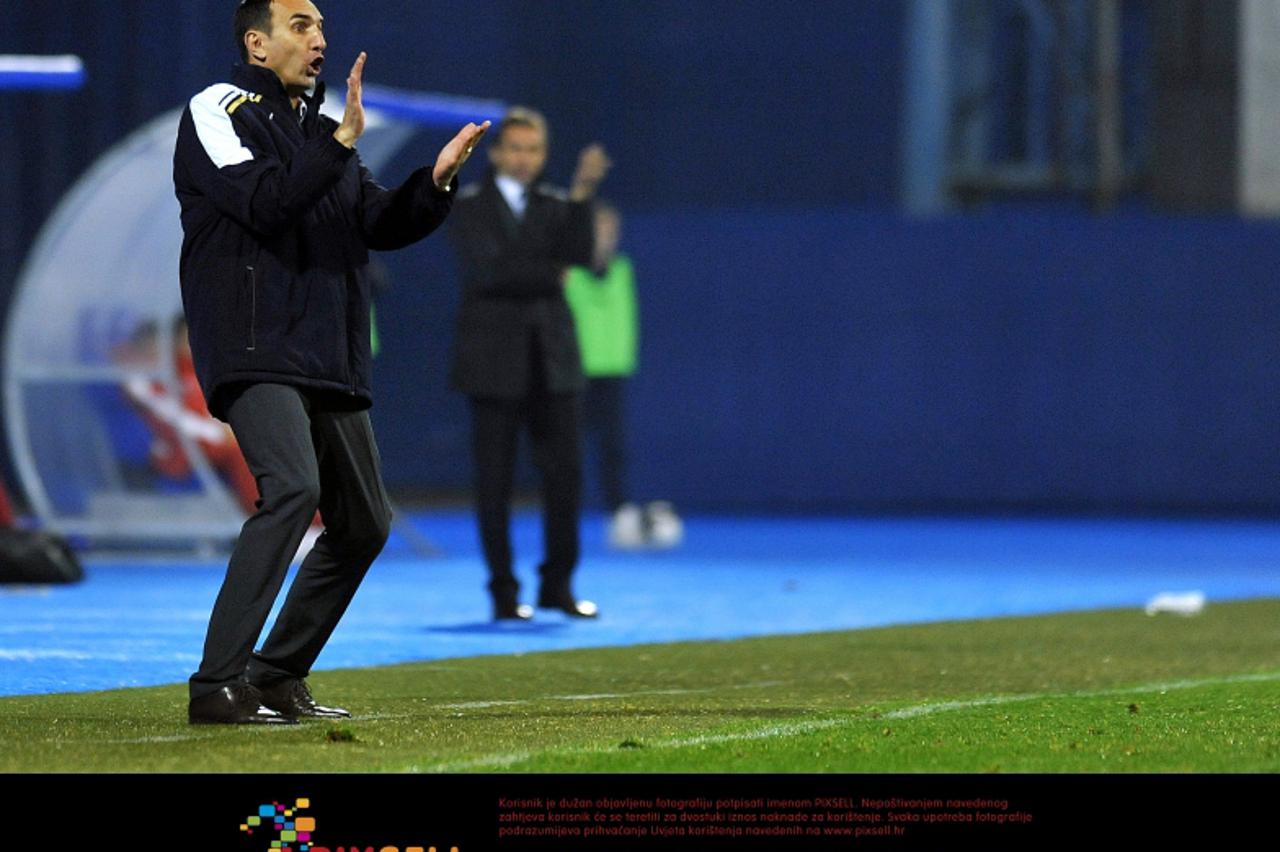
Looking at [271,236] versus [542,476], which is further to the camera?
[542,476]

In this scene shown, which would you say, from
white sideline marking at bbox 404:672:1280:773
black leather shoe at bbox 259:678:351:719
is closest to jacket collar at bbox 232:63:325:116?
black leather shoe at bbox 259:678:351:719

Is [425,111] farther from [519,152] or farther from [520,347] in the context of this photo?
[520,347]

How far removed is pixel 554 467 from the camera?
38.0 ft

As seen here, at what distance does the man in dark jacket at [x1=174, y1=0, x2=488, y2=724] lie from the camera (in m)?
7.01

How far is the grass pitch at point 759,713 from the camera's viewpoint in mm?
6461

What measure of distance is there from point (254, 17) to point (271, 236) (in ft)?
2.23

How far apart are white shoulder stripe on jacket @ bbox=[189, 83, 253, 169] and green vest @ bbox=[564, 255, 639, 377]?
10.2m

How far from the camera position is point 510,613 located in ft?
37.6

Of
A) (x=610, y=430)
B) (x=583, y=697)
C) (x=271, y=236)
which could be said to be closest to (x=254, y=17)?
(x=271, y=236)

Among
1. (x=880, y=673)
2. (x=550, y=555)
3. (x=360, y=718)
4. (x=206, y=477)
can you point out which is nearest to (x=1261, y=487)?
(x=206, y=477)

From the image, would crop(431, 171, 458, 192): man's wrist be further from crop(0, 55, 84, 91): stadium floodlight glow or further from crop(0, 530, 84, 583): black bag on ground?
crop(0, 530, 84, 583): black bag on ground

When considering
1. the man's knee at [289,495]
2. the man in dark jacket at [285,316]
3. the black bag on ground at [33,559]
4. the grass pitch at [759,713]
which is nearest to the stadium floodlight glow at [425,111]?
the black bag on ground at [33,559]

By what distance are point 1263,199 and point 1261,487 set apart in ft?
9.44
